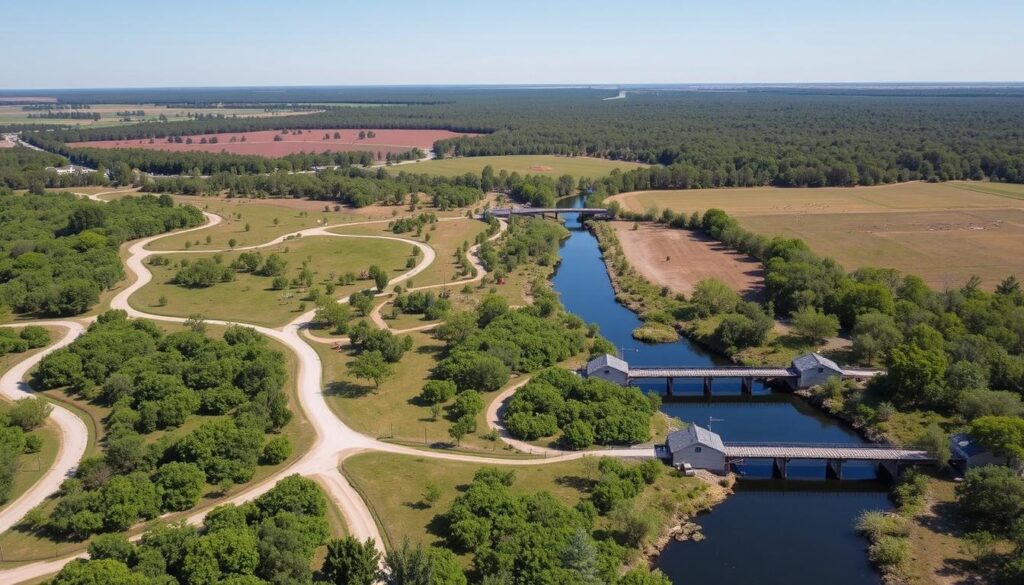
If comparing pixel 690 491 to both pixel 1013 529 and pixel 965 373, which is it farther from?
pixel 965 373

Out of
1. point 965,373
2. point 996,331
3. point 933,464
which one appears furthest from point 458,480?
point 996,331

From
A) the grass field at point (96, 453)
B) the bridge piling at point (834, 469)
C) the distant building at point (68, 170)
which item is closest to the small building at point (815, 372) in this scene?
the bridge piling at point (834, 469)

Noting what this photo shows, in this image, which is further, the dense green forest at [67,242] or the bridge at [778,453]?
the dense green forest at [67,242]

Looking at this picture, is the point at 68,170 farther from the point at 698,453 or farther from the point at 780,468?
the point at 780,468

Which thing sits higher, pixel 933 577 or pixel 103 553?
pixel 103 553

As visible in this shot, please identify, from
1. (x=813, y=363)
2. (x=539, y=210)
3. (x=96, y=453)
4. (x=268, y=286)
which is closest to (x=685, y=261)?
(x=813, y=363)

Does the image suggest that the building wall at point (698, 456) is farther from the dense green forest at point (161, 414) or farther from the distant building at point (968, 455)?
the dense green forest at point (161, 414)

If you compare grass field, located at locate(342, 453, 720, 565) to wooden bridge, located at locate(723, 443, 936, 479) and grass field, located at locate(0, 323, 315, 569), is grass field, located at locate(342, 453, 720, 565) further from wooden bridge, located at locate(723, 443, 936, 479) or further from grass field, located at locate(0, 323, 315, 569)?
wooden bridge, located at locate(723, 443, 936, 479)
